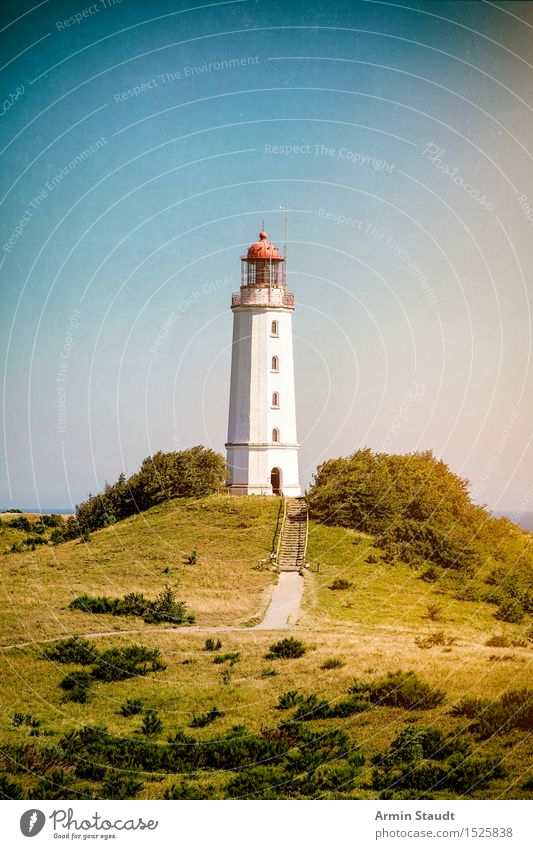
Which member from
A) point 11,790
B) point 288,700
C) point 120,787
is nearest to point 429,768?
point 288,700

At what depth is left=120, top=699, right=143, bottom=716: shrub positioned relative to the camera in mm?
29438

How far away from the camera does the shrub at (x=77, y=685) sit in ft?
101

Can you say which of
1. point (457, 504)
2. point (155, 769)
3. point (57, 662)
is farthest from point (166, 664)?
point (457, 504)

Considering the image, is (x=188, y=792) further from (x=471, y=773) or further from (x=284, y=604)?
(x=284, y=604)

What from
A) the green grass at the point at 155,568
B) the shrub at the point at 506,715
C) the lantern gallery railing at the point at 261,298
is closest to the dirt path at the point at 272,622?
the green grass at the point at 155,568

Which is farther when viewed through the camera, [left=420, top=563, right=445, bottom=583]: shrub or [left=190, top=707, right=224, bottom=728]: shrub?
[left=420, top=563, right=445, bottom=583]: shrub

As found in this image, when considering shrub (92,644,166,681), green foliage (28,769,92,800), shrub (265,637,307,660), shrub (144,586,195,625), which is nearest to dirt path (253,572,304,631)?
shrub (144,586,195,625)

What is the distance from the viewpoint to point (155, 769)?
25.5 m

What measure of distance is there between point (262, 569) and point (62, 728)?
57.2 feet

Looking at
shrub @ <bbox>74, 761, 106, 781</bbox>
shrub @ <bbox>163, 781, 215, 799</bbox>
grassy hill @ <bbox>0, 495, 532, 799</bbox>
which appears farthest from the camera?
shrub @ <bbox>74, 761, 106, 781</bbox>

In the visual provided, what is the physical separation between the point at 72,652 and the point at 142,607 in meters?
5.65

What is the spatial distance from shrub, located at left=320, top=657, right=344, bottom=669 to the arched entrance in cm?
2245

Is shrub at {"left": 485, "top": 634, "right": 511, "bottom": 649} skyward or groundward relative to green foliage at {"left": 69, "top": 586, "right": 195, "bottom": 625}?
groundward

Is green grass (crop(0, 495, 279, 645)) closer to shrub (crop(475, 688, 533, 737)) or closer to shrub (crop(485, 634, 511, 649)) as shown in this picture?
shrub (crop(485, 634, 511, 649))
